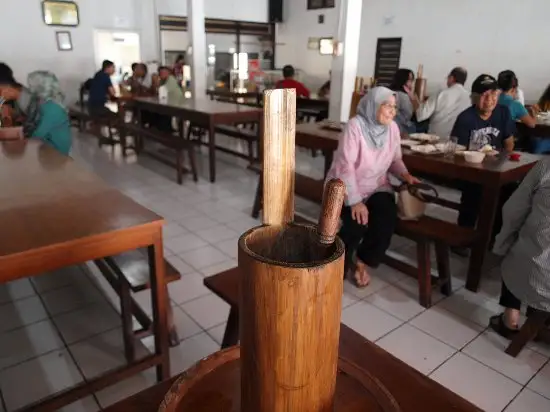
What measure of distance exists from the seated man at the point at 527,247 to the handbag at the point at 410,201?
1.83 ft

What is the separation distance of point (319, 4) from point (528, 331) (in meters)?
10.1

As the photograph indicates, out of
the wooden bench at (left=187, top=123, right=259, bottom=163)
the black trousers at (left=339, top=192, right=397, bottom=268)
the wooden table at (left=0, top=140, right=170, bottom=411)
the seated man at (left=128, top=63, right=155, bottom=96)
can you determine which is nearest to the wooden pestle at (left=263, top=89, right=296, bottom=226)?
the wooden table at (left=0, top=140, right=170, bottom=411)

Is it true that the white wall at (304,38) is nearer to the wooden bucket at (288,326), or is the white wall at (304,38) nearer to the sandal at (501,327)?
the sandal at (501,327)

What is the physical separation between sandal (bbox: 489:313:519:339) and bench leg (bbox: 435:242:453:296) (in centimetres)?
35

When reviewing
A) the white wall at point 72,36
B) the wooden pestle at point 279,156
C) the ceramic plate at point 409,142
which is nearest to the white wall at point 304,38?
the white wall at point 72,36

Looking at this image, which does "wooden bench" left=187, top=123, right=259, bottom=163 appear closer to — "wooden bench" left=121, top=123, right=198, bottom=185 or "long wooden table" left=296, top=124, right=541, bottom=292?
"wooden bench" left=121, top=123, right=198, bottom=185

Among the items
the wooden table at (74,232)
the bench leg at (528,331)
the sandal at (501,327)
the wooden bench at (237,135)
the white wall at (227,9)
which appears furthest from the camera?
the white wall at (227,9)

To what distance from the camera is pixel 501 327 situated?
2.28m

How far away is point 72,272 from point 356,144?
6.57 feet

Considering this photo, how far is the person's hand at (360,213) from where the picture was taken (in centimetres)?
247

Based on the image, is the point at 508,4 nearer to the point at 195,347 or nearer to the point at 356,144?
the point at 356,144

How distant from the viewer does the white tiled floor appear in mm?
1904

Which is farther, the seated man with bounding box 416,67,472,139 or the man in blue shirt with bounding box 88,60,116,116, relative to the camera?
the man in blue shirt with bounding box 88,60,116,116

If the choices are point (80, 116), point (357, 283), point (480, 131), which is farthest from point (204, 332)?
point (80, 116)
